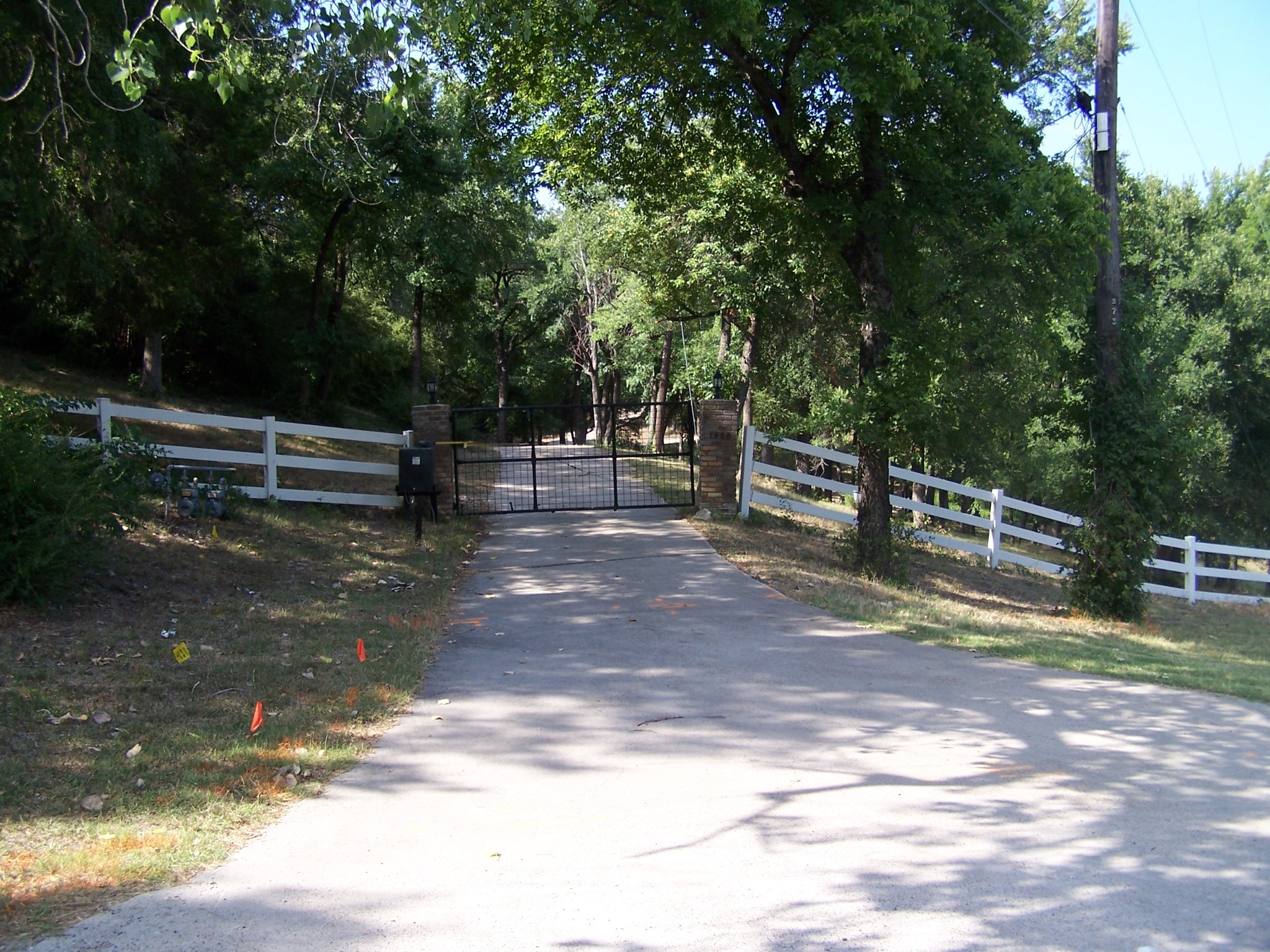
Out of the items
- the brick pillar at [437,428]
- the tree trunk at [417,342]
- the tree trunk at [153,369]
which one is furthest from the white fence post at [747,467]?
the tree trunk at [417,342]

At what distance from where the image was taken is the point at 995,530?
1752 cm

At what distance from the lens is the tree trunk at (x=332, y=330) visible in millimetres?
25344

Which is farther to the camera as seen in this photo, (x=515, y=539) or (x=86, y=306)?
(x=86, y=306)

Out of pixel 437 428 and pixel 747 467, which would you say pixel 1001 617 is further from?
pixel 437 428

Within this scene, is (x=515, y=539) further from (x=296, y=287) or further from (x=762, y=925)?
(x=296, y=287)

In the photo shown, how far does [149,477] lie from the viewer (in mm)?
10789

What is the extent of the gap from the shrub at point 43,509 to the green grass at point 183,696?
0.30 meters

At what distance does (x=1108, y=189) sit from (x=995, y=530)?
22.2 ft

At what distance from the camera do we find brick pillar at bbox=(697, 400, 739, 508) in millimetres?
14523

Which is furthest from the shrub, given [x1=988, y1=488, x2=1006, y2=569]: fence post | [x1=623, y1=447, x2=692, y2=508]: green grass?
[x1=988, y1=488, x2=1006, y2=569]: fence post

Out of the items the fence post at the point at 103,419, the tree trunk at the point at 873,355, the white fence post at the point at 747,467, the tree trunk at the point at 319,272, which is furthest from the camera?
the tree trunk at the point at 319,272

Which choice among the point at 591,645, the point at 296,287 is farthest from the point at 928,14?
the point at 296,287

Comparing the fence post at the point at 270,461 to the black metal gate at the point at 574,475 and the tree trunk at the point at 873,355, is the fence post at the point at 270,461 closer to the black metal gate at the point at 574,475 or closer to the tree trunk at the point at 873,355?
the black metal gate at the point at 574,475

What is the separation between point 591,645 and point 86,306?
1614cm
